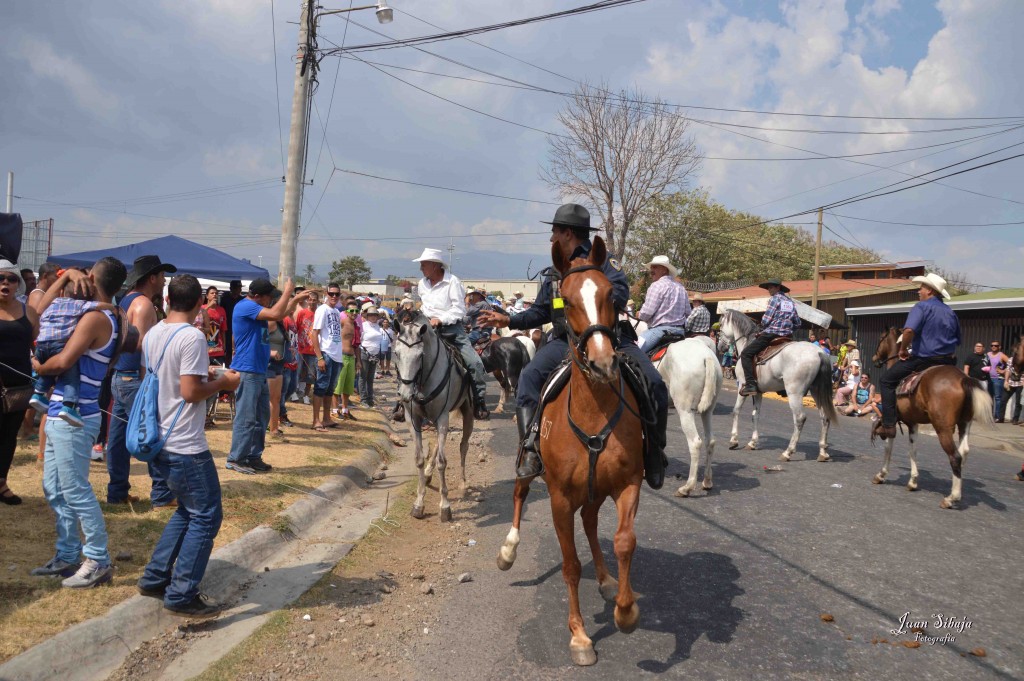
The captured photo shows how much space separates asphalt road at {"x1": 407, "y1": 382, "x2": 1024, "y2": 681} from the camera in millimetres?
4312

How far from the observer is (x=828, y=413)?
1100 centimetres

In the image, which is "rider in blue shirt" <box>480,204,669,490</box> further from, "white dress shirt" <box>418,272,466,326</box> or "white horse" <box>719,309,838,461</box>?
"white horse" <box>719,309,838,461</box>

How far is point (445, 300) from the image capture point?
852 centimetres

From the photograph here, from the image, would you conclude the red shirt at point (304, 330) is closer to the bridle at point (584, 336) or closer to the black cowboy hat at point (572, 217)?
the black cowboy hat at point (572, 217)

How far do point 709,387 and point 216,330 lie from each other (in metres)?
7.59

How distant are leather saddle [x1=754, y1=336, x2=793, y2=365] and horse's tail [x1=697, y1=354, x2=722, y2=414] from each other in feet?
10.4

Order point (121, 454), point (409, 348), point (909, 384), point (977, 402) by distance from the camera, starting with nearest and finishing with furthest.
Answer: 1. point (121, 454)
2. point (409, 348)
3. point (977, 402)
4. point (909, 384)

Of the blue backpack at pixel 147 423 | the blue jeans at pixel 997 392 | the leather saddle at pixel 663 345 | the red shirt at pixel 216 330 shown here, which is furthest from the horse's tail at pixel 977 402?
the blue jeans at pixel 997 392

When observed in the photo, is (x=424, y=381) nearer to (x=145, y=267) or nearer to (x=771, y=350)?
(x=145, y=267)

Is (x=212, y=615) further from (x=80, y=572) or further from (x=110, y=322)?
(x=110, y=322)

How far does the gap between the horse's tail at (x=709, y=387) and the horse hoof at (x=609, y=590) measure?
4126 mm

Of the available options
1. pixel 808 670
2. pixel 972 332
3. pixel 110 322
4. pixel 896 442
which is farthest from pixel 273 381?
pixel 972 332

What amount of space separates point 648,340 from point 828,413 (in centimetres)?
368

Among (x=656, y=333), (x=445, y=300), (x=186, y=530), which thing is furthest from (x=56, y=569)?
(x=656, y=333)
